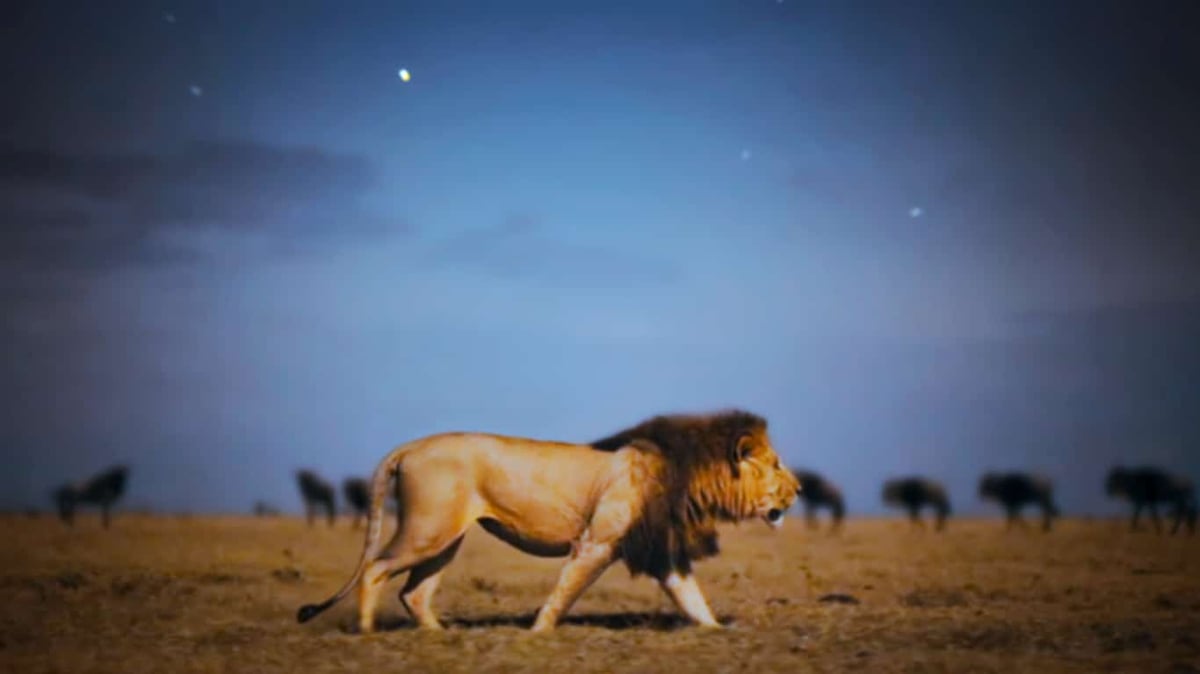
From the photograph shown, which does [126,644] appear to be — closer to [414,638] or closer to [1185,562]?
[414,638]

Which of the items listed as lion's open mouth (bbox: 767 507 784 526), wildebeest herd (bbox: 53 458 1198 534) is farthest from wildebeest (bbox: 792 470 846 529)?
lion's open mouth (bbox: 767 507 784 526)

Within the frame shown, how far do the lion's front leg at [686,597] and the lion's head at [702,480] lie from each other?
96 mm

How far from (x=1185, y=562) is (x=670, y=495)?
13.5 meters

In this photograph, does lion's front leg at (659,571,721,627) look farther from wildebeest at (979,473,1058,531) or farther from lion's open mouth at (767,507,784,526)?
wildebeest at (979,473,1058,531)

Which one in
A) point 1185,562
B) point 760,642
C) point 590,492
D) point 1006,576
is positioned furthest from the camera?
point 1185,562

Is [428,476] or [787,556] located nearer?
[428,476]

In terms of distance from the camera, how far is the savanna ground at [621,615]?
29.1 ft

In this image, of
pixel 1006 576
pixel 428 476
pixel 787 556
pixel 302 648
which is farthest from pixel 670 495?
pixel 787 556

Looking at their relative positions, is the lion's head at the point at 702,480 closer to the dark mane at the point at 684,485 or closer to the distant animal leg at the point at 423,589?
the dark mane at the point at 684,485

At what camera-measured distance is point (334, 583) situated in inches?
636

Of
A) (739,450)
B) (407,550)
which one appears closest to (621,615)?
(739,450)

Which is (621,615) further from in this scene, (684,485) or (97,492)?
(97,492)

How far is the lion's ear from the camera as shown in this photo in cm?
1043

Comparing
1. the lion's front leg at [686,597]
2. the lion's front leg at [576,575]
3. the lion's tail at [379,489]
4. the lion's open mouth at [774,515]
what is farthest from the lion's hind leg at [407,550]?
the lion's open mouth at [774,515]
